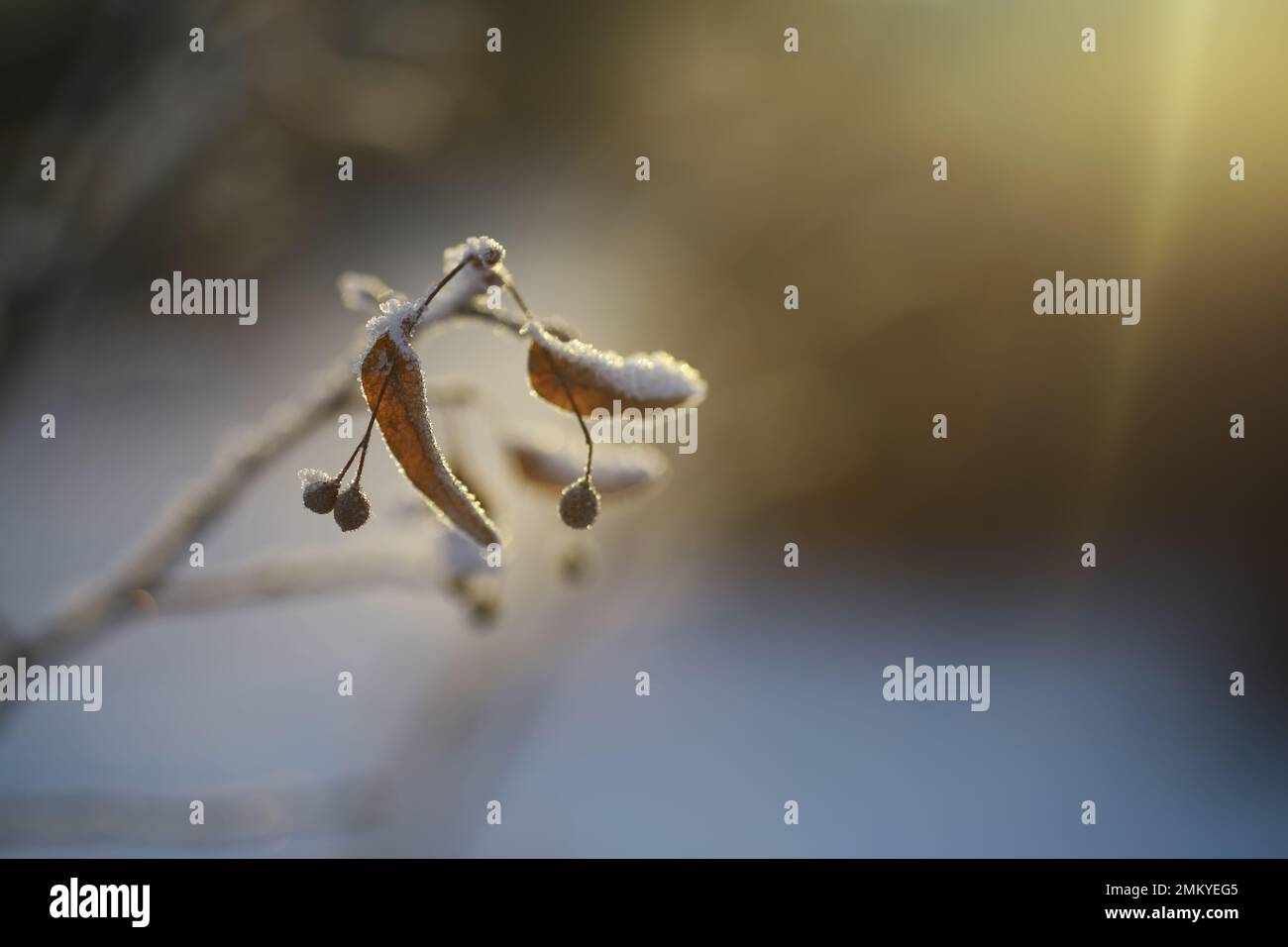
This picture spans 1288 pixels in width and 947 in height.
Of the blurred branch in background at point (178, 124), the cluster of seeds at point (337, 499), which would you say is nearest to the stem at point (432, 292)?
the cluster of seeds at point (337, 499)

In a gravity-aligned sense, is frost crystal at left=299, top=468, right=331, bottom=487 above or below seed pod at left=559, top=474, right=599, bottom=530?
above

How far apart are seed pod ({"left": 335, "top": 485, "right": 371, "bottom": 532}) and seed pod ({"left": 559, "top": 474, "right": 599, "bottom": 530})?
0.59ft

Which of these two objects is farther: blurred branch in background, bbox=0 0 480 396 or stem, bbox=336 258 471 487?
blurred branch in background, bbox=0 0 480 396

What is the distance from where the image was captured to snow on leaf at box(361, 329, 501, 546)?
67cm

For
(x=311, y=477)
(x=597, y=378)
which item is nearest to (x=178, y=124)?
(x=311, y=477)

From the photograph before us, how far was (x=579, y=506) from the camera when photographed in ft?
2.54

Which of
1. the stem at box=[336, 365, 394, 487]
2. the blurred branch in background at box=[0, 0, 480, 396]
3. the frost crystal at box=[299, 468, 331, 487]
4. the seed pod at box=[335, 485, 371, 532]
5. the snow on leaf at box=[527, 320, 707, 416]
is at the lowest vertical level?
the seed pod at box=[335, 485, 371, 532]

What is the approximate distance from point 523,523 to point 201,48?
1185 millimetres

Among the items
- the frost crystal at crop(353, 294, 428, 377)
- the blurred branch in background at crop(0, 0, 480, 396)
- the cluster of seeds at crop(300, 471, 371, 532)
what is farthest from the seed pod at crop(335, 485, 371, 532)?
the blurred branch in background at crop(0, 0, 480, 396)

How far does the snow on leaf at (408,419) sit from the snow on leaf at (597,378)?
0.12 metres

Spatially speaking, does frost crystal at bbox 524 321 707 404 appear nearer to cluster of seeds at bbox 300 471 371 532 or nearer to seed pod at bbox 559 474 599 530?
seed pod at bbox 559 474 599 530

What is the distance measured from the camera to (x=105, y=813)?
1369 millimetres

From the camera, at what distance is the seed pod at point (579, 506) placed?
770 mm

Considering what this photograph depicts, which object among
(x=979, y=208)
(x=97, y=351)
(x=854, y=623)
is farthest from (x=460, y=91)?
(x=854, y=623)
